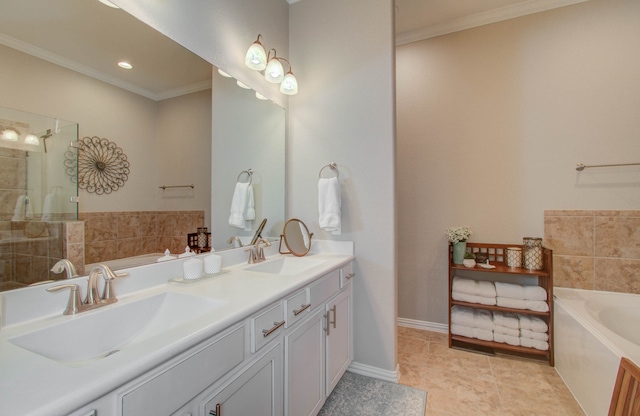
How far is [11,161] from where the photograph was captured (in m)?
0.79

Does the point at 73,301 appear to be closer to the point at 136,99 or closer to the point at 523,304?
the point at 136,99

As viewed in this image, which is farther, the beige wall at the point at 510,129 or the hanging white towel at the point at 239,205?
the beige wall at the point at 510,129

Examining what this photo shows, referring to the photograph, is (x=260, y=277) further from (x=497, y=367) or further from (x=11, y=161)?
(x=497, y=367)

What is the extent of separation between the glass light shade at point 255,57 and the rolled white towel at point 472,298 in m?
2.29

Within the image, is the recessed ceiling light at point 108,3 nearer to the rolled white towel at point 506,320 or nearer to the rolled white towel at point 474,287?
the rolled white towel at point 474,287

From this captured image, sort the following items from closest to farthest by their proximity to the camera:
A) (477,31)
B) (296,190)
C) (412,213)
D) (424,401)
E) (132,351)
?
(132,351) < (424,401) < (296,190) < (477,31) < (412,213)

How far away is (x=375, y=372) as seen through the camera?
1.86 meters

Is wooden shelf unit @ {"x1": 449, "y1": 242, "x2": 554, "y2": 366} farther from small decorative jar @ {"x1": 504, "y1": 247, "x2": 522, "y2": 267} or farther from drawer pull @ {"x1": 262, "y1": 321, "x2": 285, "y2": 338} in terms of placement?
drawer pull @ {"x1": 262, "y1": 321, "x2": 285, "y2": 338}

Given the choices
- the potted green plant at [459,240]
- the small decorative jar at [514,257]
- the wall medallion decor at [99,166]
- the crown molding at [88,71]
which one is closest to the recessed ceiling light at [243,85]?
the crown molding at [88,71]

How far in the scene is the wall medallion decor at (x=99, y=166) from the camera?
3.14 feet

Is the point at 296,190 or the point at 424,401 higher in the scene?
the point at 296,190

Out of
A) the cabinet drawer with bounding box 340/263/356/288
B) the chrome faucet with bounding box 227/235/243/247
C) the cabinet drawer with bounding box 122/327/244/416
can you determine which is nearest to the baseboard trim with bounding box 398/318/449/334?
the cabinet drawer with bounding box 340/263/356/288

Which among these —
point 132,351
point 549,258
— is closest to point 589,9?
point 549,258

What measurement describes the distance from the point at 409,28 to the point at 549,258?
2.32 m
